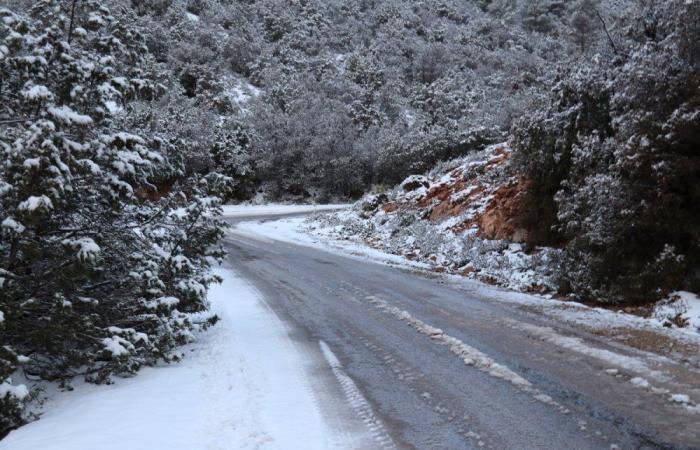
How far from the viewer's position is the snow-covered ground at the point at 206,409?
4.40m

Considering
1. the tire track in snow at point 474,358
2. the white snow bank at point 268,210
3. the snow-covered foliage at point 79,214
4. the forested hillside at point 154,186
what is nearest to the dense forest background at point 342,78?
the white snow bank at point 268,210

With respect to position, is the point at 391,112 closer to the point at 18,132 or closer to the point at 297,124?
the point at 297,124

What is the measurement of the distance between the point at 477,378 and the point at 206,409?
2891 mm

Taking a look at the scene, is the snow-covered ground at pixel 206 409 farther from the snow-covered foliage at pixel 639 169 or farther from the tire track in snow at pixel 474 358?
the snow-covered foliage at pixel 639 169

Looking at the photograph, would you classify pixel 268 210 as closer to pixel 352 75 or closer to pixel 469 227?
pixel 469 227

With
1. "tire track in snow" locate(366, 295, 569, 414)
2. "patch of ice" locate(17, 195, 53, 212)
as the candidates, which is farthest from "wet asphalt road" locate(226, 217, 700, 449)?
"patch of ice" locate(17, 195, 53, 212)

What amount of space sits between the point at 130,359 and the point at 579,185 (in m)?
8.81

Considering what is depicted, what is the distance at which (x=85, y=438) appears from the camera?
443 cm

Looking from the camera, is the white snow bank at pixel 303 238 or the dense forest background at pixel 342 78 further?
the dense forest background at pixel 342 78

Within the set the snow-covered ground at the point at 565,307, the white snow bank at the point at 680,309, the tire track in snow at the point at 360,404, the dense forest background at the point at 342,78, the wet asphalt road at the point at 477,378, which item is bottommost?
the tire track in snow at the point at 360,404

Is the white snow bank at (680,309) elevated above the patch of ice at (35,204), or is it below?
below

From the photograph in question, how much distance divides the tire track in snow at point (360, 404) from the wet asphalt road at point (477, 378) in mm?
68

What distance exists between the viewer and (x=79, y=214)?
6.40m

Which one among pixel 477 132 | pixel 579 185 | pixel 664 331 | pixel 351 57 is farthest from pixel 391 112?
pixel 664 331
